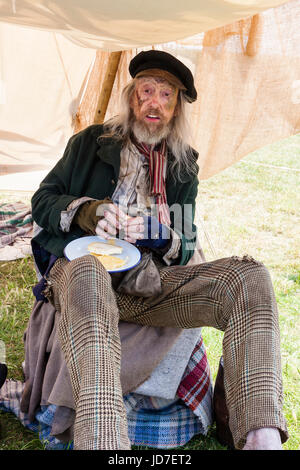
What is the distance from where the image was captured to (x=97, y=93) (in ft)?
12.5

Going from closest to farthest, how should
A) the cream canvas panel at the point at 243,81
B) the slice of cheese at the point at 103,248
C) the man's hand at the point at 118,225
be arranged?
the slice of cheese at the point at 103,248 < the man's hand at the point at 118,225 < the cream canvas panel at the point at 243,81

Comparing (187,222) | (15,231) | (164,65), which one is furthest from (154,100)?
(15,231)

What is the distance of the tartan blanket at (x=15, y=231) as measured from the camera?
146 inches

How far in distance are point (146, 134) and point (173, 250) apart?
0.66 m

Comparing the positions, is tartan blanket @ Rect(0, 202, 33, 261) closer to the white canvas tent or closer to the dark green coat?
the white canvas tent

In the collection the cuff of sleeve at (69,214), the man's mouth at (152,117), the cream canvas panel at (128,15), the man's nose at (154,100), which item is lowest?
the cuff of sleeve at (69,214)

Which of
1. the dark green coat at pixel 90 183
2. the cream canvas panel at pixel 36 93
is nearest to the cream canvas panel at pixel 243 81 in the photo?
the cream canvas panel at pixel 36 93

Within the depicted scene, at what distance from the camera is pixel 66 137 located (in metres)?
4.13

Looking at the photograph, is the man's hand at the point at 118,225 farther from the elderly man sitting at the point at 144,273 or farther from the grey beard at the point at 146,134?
the grey beard at the point at 146,134

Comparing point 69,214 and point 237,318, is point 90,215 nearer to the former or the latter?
point 69,214

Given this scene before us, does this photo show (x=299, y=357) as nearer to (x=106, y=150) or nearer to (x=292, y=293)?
(x=292, y=293)

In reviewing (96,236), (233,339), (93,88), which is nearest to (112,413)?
(233,339)

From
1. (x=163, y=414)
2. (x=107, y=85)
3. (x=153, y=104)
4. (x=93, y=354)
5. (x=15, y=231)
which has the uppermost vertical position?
(x=107, y=85)

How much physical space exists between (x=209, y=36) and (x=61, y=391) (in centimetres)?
247
